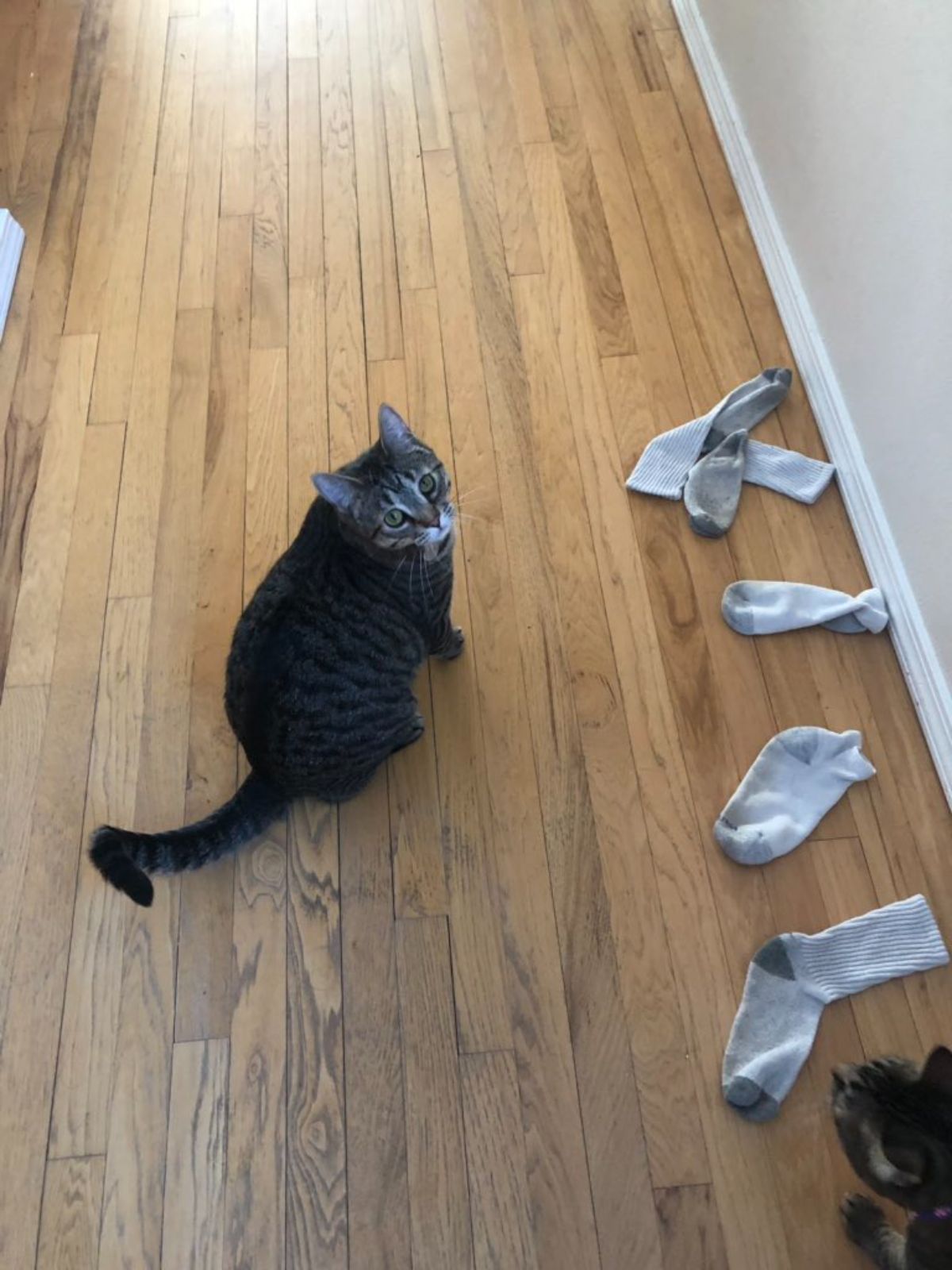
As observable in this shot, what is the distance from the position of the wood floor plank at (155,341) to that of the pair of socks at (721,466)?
0.97 m

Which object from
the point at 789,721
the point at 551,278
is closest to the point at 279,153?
the point at 551,278

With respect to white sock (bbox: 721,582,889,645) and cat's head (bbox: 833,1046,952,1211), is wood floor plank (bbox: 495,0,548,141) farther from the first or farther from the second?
cat's head (bbox: 833,1046,952,1211)

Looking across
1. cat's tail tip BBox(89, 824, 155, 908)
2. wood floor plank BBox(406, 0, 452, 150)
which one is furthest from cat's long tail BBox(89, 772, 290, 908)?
wood floor plank BBox(406, 0, 452, 150)

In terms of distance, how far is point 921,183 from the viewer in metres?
1.49

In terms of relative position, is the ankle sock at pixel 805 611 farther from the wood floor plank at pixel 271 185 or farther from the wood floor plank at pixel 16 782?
the wood floor plank at pixel 16 782

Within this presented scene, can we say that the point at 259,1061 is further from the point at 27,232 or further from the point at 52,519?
the point at 27,232

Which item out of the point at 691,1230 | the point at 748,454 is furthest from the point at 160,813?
the point at 748,454

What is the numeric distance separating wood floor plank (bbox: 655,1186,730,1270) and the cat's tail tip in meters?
0.83

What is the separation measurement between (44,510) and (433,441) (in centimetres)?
80

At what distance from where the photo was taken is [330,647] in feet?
4.37

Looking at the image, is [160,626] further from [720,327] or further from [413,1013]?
[720,327]

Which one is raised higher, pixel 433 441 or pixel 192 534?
pixel 433 441

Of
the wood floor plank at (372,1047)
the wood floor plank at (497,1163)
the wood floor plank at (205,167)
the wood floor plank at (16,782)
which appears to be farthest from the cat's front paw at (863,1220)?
the wood floor plank at (205,167)

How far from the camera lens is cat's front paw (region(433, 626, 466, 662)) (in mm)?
1630
